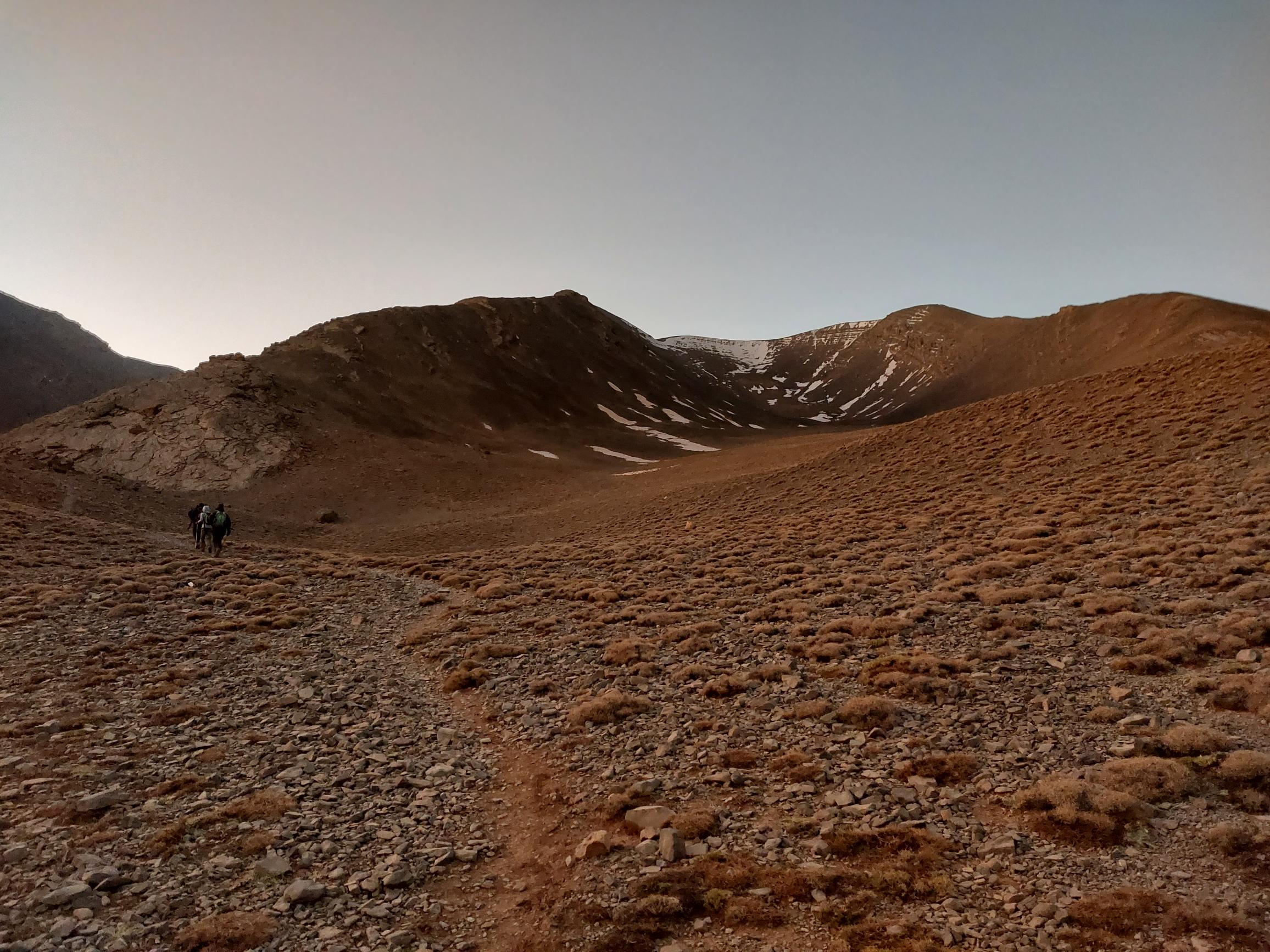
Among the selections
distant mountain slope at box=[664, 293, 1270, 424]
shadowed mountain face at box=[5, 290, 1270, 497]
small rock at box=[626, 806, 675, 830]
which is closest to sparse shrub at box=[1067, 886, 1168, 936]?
small rock at box=[626, 806, 675, 830]

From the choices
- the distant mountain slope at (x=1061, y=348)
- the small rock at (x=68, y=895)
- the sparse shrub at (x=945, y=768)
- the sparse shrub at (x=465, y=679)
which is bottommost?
the sparse shrub at (x=465, y=679)

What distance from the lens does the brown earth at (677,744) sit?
25.0 feet

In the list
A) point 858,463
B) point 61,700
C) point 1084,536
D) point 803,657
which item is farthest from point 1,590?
point 858,463

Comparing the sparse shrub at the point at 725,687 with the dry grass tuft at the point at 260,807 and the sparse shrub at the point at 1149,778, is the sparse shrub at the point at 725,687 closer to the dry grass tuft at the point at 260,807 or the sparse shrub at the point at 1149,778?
the sparse shrub at the point at 1149,778

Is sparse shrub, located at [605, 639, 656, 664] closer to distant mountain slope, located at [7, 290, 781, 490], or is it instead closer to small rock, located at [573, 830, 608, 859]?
small rock, located at [573, 830, 608, 859]

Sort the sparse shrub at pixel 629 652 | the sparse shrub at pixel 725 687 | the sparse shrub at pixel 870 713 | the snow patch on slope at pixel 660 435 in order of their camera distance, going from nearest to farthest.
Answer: the sparse shrub at pixel 870 713 → the sparse shrub at pixel 725 687 → the sparse shrub at pixel 629 652 → the snow patch on slope at pixel 660 435

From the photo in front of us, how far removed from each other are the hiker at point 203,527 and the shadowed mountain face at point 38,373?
15314 centimetres

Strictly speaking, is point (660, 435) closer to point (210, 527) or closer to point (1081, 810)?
point (210, 527)

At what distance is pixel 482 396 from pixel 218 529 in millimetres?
67033

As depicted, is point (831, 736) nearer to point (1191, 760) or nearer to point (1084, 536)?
point (1191, 760)

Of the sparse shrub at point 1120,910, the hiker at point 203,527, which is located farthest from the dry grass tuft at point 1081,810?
the hiker at point 203,527

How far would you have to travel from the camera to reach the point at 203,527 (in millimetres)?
33312

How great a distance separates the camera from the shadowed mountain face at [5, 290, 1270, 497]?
6222 centimetres

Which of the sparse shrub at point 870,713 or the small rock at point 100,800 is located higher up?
the sparse shrub at point 870,713
